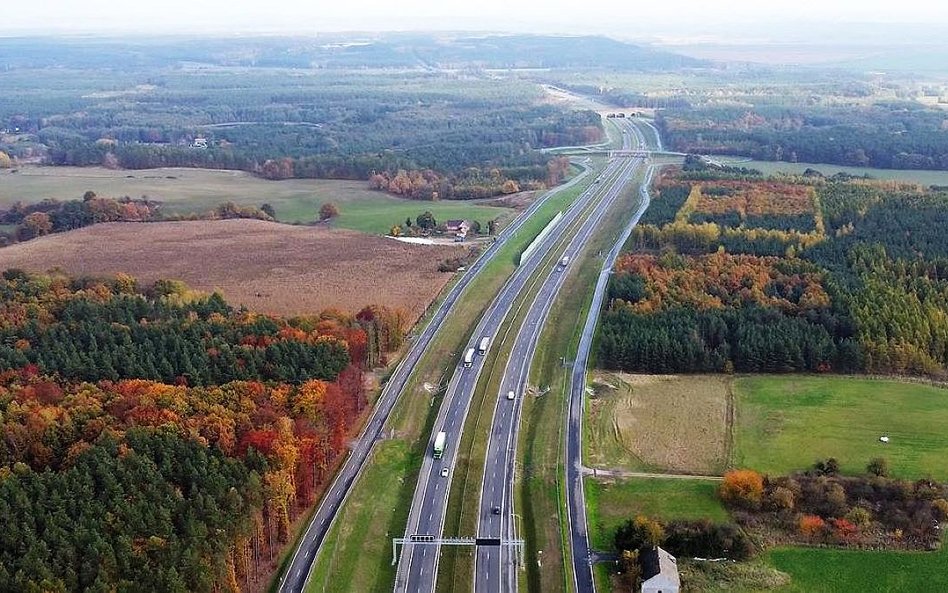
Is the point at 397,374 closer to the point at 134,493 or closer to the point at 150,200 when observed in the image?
the point at 134,493

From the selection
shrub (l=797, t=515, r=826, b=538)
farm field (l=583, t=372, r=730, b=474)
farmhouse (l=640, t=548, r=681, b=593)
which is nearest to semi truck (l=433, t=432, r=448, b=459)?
farm field (l=583, t=372, r=730, b=474)

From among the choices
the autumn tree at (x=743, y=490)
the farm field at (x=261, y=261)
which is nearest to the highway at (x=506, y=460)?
the farm field at (x=261, y=261)

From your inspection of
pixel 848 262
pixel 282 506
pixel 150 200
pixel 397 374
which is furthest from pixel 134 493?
pixel 150 200

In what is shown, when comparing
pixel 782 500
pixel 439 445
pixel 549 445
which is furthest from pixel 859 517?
pixel 439 445

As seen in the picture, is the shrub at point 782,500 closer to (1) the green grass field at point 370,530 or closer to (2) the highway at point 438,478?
(2) the highway at point 438,478

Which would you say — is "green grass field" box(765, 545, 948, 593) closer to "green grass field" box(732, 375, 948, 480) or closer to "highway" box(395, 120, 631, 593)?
"green grass field" box(732, 375, 948, 480)
